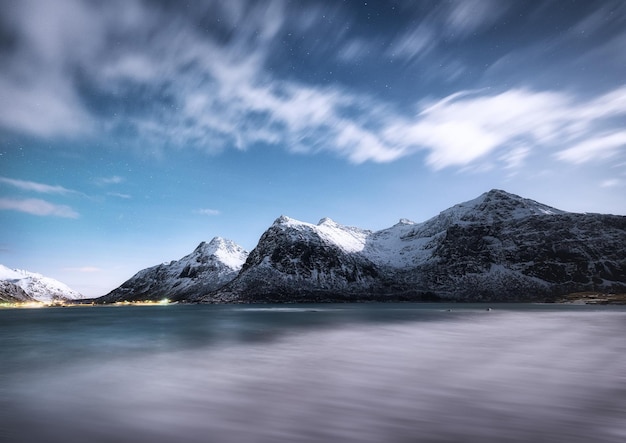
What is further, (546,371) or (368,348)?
(368,348)

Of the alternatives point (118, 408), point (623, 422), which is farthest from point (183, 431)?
point (623, 422)

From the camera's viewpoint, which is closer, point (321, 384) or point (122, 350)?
point (321, 384)

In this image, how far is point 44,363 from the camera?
2512 centimetres

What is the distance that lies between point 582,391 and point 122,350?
33635mm

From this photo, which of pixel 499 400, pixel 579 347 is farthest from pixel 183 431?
pixel 579 347

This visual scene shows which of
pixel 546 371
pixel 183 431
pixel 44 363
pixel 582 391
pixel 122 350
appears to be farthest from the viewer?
pixel 122 350

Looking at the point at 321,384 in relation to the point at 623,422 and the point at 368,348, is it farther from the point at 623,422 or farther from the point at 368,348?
the point at 368,348

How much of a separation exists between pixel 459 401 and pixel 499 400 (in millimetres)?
1531

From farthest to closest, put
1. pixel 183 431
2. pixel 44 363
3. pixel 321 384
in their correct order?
pixel 44 363 < pixel 321 384 < pixel 183 431

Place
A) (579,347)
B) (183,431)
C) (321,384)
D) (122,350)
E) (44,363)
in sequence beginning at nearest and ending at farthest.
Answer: (183,431) → (321,384) → (44,363) → (579,347) → (122,350)

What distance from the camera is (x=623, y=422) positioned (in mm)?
11180

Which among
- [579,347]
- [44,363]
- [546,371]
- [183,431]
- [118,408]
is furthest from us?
[579,347]

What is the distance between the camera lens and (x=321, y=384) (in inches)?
680

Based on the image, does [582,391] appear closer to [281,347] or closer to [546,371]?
[546,371]
